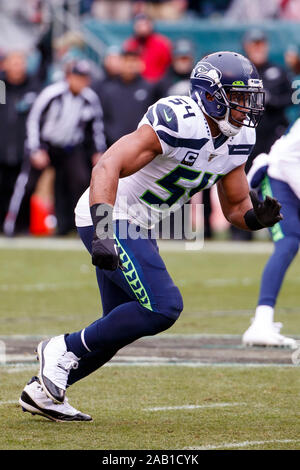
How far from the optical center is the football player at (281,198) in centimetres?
737

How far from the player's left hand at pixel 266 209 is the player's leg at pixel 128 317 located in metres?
0.50

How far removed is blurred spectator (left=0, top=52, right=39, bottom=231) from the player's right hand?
1080 cm

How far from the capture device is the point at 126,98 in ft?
48.9

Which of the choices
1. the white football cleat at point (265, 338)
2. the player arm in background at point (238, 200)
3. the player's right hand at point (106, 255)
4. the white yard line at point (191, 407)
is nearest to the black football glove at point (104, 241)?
the player's right hand at point (106, 255)

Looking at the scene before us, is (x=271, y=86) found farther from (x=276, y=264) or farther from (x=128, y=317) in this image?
(x=128, y=317)

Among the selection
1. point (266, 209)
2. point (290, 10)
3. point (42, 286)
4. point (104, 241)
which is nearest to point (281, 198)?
point (266, 209)

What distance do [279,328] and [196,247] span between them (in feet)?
21.9

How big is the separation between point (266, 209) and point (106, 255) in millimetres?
919

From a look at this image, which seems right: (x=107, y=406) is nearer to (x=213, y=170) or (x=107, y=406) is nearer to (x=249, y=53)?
(x=213, y=170)

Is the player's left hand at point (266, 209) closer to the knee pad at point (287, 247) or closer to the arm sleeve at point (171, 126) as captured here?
the arm sleeve at point (171, 126)

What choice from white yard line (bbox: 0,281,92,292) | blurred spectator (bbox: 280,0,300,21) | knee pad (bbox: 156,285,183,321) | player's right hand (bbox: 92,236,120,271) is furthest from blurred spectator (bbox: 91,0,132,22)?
player's right hand (bbox: 92,236,120,271)

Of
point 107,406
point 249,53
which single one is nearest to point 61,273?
point 249,53

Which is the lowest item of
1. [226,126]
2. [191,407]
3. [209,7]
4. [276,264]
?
[191,407]
